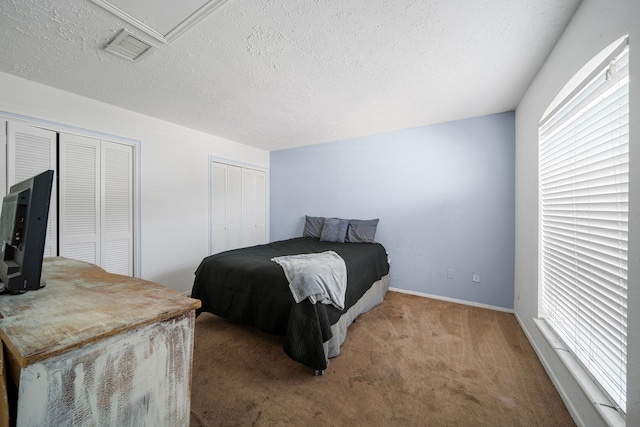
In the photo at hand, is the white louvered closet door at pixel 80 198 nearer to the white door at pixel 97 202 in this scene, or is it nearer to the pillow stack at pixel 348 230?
the white door at pixel 97 202

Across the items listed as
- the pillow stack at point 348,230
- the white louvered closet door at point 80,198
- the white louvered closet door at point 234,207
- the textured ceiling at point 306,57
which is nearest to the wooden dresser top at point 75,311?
the textured ceiling at point 306,57

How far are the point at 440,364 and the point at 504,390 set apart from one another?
0.39 metres

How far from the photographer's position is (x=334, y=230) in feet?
11.5

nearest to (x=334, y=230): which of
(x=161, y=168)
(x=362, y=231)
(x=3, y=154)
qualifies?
(x=362, y=231)

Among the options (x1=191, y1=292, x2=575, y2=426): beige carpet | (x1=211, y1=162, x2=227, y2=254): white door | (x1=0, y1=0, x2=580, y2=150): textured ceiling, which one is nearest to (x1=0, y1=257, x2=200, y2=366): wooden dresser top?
(x1=191, y1=292, x2=575, y2=426): beige carpet

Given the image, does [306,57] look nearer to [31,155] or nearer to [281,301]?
[281,301]

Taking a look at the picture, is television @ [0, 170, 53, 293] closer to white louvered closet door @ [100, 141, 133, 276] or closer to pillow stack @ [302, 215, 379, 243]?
white louvered closet door @ [100, 141, 133, 276]

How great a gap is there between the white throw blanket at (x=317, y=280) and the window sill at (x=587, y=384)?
4.44ft

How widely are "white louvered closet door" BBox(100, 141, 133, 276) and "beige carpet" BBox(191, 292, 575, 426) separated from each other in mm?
1239

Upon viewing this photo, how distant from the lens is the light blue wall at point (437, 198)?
275 centimetres

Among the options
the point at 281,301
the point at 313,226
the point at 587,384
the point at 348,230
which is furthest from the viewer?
the point at 313,226

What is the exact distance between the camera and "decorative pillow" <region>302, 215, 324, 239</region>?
152 inches

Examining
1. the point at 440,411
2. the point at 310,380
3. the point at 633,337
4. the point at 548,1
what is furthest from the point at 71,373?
the point at 548,1

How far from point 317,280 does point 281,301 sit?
37 centimetres
